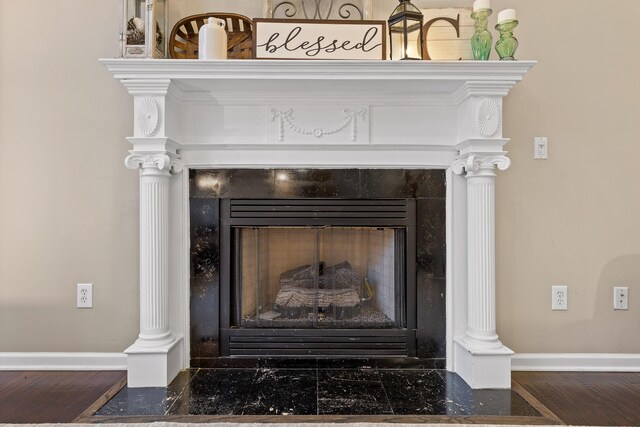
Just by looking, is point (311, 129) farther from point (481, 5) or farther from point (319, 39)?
point (481, 5)

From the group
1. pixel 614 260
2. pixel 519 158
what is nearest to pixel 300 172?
pixel 519 158

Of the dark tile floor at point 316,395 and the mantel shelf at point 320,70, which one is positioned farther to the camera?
the mantel shelf at point 320,70

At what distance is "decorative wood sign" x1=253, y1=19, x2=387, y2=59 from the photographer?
1806mm

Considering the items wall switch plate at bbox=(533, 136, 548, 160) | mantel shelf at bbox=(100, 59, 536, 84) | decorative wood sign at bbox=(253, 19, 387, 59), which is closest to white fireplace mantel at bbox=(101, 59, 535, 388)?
mantel shelf at bbox=(100, 59, 536, 84)

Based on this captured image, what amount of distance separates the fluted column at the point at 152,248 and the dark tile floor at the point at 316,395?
0.26 meters

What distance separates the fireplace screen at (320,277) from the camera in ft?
6.86

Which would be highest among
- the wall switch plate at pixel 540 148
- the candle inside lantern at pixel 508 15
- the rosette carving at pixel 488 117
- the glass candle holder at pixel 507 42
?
the candle inside lantern at pixel 508 15

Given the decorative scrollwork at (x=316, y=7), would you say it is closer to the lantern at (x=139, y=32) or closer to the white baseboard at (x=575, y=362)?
the lantern at (x=139, y=32)

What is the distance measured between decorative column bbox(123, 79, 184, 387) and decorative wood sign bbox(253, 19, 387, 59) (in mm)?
468

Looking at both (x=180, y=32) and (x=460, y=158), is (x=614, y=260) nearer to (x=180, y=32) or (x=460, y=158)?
(x=460, y=158)

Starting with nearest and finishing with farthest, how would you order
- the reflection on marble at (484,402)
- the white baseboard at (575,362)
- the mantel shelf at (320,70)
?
the reflection on marble at (484,402)
the mantel shelf at (320,70)
the white baseboard at (575,362)

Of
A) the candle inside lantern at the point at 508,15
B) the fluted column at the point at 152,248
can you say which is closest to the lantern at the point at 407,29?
the candle inside lantern at the point at 508,15

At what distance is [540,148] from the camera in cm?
207

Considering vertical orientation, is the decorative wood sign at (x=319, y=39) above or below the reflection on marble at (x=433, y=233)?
above
